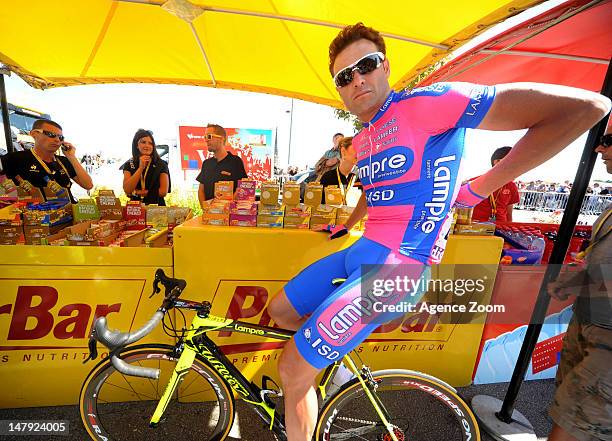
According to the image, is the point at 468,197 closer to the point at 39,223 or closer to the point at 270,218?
the point at 270,218

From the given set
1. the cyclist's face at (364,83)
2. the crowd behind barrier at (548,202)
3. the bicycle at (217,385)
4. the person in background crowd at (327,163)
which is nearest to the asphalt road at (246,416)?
the bicycle at (217,385)

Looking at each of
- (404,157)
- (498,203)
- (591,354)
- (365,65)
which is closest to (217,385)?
(404,157)

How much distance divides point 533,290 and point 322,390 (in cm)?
214

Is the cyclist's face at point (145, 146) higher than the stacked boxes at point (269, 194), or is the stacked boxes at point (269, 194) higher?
the cyclist's face at point (145, 146)

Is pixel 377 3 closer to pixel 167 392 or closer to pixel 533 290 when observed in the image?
pixel 533 290

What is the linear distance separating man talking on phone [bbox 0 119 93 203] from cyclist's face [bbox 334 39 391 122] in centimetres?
335

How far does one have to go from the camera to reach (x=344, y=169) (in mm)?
A: 4000

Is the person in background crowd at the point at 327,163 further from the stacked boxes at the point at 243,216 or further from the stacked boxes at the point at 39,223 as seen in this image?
the stacked boxes at the point at 39,223

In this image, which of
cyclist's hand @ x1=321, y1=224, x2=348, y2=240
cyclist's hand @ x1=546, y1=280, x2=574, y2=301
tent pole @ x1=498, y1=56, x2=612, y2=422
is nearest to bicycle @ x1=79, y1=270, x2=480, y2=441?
tent pole @ x1=498, y1=56, x2=612, y2=422

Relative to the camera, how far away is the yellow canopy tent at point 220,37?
289cm

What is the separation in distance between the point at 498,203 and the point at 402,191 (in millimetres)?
3425

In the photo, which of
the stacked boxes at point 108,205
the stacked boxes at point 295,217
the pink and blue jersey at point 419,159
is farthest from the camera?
the stacked boxes at point 108,205

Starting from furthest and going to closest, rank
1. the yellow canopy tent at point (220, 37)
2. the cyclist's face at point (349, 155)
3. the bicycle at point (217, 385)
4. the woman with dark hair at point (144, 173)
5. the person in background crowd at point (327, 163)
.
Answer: the person in background crowd at point (327, 163), the woman with dark hair at point (144, 173), the cyclist's face at point (349, 155), the yellow canopy tent at point (220, 37), the bicycle at point (217, 385)

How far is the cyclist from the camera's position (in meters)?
1.17
